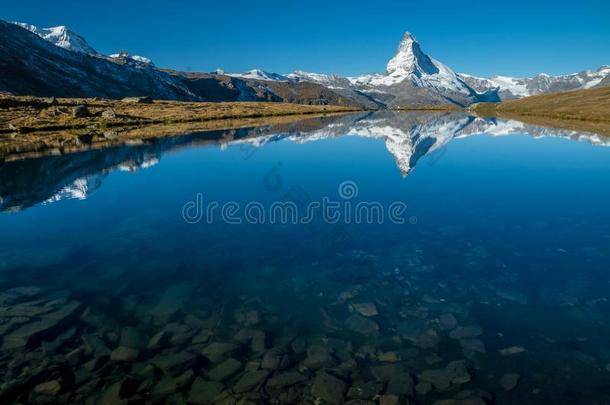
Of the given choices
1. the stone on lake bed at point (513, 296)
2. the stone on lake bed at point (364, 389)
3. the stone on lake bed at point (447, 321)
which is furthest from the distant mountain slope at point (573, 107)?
the stone on lake bed at point (364, 389)

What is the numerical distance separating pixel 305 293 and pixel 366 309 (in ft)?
7.60

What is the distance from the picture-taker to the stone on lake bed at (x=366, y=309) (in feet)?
44.4

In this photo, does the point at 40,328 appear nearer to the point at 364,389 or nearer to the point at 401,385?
the point at 364,389

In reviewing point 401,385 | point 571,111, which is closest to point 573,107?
point 571,111

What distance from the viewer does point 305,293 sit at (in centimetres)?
1498

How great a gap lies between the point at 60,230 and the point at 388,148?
4055 cm

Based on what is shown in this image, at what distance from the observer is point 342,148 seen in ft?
184

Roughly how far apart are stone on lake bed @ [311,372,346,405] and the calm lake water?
40mm

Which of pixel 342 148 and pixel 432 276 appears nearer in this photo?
pixel 432 276

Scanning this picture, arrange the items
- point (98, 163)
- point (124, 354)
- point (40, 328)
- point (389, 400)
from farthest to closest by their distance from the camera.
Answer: point (98, 163)
point (40, 328)
point (124, 354)
point (389, 400)

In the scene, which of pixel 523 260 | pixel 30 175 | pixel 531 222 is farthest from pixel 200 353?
pixel 30 175

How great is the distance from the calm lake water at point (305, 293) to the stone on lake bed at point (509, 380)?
0.04 metres

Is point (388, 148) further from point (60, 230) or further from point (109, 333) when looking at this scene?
point (109, 333)

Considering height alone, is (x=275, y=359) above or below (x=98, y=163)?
below
